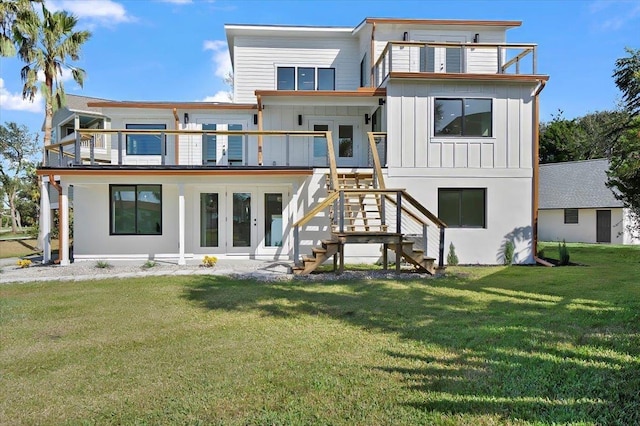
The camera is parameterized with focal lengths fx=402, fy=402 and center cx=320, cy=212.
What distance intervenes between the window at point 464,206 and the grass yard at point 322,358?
17.2 feet

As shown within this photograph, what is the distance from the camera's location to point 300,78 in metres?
17.1

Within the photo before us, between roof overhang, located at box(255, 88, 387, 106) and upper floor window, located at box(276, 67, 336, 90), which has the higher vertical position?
upper floor window, located at box(276, 67, 336, 90)

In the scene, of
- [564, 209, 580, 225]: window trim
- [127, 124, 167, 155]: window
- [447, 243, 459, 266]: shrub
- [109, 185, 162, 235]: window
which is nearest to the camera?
[447, 243, 459, 266]: shrub

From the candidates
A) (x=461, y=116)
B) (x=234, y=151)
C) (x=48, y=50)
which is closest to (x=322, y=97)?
(x=234, y=151)

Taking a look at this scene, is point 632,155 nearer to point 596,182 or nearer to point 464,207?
point 464,207

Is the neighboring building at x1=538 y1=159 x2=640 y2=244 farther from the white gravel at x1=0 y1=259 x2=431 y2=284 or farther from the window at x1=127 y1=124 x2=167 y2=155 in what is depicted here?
the window at x1=127 y1=124 x2=167 y2=155

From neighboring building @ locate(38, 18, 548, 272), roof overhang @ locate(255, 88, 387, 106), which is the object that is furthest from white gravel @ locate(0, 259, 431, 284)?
roof overhang @ locate(255, 88, 387, 106)

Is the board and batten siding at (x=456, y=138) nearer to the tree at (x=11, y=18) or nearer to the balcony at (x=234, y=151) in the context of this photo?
the balcony at (x=234, y=151)

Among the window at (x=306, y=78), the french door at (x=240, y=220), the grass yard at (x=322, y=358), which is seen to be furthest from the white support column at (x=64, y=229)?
the window at (x=306, y=78)

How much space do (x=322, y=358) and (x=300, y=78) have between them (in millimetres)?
14723

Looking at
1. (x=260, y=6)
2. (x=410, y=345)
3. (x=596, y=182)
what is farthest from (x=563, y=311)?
(x=596, y=182)

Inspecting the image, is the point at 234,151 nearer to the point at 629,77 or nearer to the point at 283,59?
the point at 283,59

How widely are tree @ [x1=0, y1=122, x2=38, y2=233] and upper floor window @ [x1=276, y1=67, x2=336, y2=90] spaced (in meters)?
39.9

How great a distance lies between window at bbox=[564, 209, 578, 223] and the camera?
26.2m
